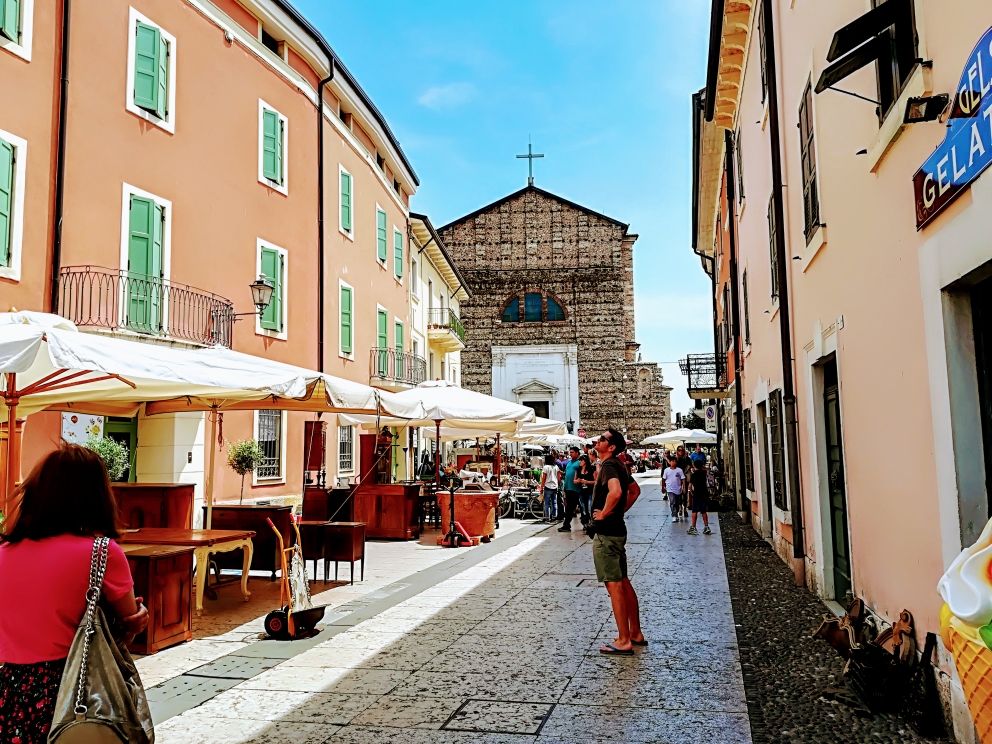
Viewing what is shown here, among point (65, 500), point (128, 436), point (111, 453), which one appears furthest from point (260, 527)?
point (65, 500)

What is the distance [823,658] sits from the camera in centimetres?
607

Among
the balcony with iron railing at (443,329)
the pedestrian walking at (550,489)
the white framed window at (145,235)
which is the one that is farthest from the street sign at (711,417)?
the white framed window at (145,235)

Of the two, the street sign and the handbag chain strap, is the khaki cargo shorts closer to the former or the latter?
the handbag chain strap

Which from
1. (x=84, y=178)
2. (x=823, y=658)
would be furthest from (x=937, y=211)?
(x=84, y=178)

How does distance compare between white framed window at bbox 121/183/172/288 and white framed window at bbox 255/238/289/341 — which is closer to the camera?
white framed window at bbox 121/183/172/288

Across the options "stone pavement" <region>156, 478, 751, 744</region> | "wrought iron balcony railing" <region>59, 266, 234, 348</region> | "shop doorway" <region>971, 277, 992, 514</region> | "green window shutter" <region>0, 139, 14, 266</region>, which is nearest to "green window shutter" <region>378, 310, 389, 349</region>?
"wrought iron balcony railing" <region>59, 266, 234, 348</region>

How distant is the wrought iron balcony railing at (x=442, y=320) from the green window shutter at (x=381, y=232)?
8.86 metres

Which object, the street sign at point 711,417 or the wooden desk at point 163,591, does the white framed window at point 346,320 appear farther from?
the wooden desk at point 163,591

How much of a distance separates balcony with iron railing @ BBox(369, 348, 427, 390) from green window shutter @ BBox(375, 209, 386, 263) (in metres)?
3.03

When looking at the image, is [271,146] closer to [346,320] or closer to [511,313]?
[346,320]

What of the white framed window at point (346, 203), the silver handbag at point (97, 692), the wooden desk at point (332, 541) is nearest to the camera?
the silver handbag at point (97, 692)

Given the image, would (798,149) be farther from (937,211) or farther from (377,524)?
(377,524)

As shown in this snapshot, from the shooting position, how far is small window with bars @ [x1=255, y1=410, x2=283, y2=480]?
1759 cm

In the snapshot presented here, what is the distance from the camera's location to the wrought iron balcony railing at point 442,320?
3509 centimetres
